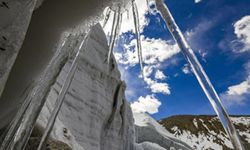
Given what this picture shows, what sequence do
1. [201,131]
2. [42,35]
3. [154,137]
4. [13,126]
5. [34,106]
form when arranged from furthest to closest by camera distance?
[201,131]
[154,137]
[34,106]
[13,126]
[42,35]

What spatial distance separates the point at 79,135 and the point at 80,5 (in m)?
11.3

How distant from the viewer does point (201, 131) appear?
8819 centimetres

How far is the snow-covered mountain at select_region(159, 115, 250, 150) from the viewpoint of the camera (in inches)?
3204

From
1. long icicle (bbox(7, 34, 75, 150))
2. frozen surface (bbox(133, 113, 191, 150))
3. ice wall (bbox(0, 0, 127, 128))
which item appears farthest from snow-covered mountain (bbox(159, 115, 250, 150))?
ice wall (bbox(0, 0, 127, 128))

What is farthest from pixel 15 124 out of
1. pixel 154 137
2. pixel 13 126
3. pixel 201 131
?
pixel 201 131

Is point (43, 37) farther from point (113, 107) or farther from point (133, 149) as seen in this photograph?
point (133, 149)

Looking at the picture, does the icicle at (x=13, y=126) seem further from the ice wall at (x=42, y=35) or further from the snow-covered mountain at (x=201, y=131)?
the snow-covered mountain at (x=201, y=131)

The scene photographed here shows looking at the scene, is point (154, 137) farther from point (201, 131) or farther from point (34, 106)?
point (201, 131)

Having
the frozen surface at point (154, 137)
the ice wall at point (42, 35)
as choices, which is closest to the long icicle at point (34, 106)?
the ice wall at point (42, 35)

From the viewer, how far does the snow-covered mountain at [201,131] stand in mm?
81381

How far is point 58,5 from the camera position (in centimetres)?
217

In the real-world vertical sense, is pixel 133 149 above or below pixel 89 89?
below

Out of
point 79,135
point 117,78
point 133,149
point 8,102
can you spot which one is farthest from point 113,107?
point 8,102

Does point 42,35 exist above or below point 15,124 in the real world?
above
